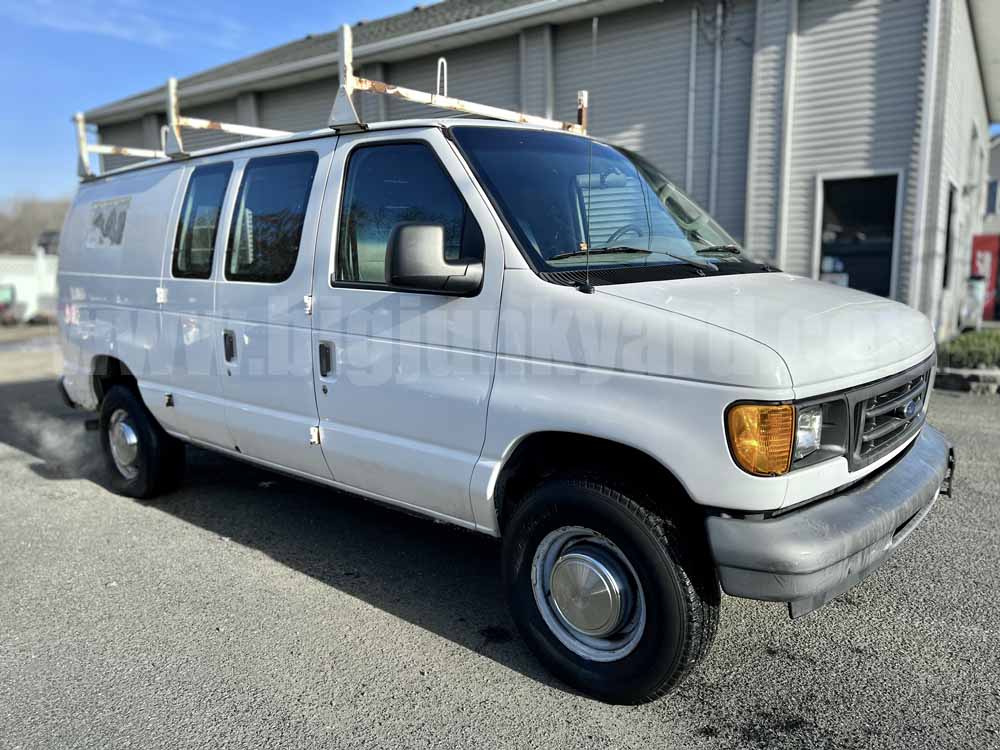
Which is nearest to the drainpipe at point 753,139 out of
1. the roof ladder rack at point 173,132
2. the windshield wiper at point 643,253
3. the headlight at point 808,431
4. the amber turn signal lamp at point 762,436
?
the roof ladder rack at point 173,132

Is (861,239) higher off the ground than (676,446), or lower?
higher

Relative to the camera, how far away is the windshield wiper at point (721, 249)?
361 centimetres

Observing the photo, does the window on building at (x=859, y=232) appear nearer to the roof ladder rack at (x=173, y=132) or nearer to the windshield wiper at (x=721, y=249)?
the windshield wiper at (x=721, y=249)

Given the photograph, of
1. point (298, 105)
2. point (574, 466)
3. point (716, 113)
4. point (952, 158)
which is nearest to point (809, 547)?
point (574, 466)

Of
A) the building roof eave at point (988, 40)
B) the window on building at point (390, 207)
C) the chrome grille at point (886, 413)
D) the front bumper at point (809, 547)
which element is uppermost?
the building roof eave at point (988, 40)

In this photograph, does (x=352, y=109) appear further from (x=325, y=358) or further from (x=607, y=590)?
(x=607, y=590)

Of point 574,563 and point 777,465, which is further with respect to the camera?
point 574,563

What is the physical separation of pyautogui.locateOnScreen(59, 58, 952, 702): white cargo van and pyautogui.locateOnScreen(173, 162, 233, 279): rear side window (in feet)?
0.18

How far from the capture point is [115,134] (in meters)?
21.3

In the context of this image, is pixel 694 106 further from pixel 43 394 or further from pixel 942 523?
pixel 43 394

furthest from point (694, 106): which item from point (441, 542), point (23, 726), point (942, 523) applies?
point (23, 726)

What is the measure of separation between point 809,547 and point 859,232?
9.57m

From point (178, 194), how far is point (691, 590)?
397 cm

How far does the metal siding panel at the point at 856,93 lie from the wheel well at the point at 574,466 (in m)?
9.18
